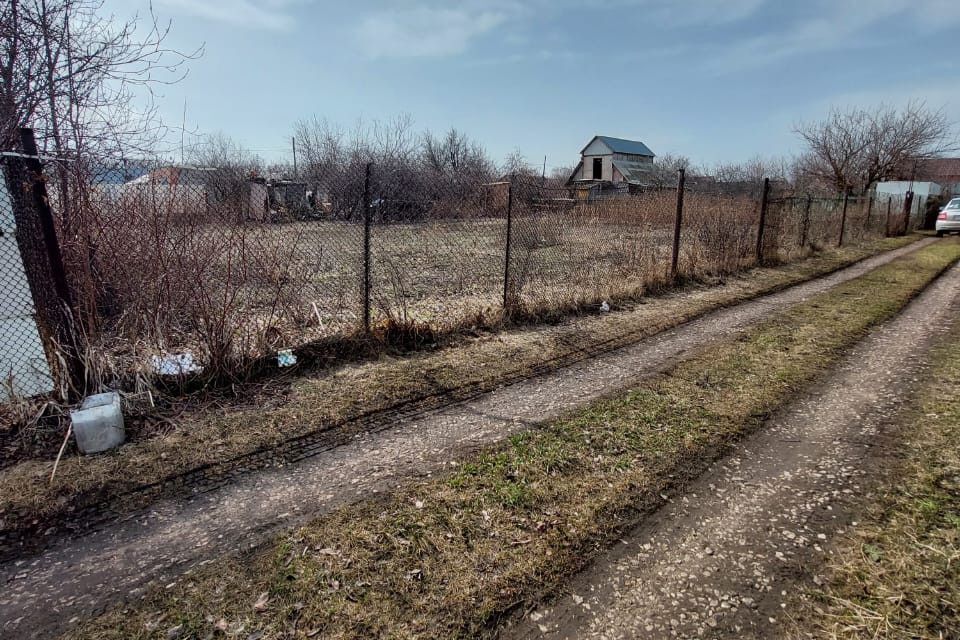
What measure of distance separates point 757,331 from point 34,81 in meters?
8.26

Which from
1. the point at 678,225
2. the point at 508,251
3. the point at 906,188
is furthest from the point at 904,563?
the point at 906,188

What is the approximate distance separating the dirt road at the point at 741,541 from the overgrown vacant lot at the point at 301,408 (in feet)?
7.01

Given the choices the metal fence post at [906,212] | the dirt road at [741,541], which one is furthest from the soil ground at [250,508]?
the metal fence post at [906,212]

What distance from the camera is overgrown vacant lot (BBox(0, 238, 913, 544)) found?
2.92 meters

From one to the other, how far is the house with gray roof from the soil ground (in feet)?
149

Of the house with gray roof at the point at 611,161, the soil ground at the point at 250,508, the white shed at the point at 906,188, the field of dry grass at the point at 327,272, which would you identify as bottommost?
the soil ground at the point at 250,508

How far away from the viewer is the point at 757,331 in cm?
628

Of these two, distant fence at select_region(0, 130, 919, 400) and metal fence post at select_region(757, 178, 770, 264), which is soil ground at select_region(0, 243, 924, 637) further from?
metal fence post at select_region(757, 178, 770, 264)

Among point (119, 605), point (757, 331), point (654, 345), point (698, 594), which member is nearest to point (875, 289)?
point (757, 331)

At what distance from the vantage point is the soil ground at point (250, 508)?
2154 mm

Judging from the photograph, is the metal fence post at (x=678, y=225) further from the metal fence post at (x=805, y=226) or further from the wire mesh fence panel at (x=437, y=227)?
the metal fence post at (x=805, y=226)

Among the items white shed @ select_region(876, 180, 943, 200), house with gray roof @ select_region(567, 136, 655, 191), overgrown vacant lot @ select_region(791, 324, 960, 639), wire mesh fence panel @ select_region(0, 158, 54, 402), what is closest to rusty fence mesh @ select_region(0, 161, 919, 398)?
wire mesh fence panel @ select_region(0, 158, 54, 402)

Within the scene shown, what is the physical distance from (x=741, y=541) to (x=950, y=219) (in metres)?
24.9

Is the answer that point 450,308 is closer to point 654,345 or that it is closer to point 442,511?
point 654,345
